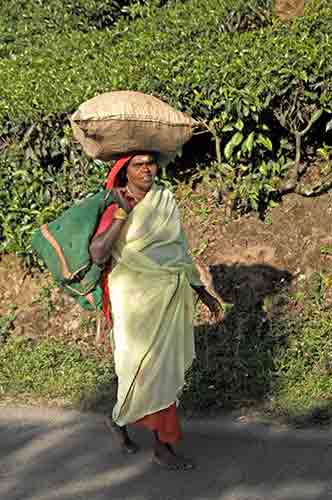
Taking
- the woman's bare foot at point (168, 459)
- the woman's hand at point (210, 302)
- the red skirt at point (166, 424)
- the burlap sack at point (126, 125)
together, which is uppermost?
the burlap sack at point (126, 125)

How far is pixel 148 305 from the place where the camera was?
5363mm

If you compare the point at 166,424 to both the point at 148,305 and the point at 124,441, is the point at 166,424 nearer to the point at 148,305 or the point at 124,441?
the point at 124,441

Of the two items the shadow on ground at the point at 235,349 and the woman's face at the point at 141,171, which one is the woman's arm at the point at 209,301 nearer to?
the woman's face at the point at 141,171

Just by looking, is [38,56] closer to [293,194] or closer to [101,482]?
[293,194]

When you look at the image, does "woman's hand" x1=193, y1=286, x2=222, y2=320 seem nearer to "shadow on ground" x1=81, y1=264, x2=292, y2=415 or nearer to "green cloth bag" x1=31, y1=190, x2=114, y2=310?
"green cloth bag" x1=31, y1=190, x2=114, y2=310

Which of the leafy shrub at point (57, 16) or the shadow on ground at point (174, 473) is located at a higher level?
the leafy shrub at point (57, 16)

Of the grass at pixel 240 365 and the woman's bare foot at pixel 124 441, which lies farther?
the grass at pixel 240 365

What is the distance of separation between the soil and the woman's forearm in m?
2.09

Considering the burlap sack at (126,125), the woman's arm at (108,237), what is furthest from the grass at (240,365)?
the burlap sack at (126,125)

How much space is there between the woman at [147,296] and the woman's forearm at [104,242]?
0.06 m

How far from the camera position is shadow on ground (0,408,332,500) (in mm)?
5273

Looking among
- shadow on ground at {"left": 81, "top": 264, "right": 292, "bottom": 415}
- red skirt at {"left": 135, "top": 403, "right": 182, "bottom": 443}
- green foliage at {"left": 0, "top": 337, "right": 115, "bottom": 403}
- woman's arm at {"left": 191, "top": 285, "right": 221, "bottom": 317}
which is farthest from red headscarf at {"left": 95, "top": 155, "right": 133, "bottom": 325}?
green foliage at {"left": 0, "top": 337, "right": 115, "bottom": 403}

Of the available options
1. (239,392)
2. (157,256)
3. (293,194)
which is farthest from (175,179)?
(157,256)

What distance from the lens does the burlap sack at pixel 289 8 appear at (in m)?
9.17
